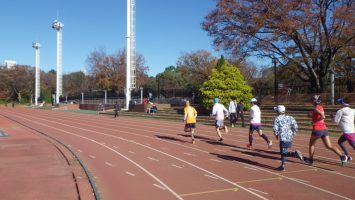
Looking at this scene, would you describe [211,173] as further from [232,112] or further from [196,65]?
[196,65]

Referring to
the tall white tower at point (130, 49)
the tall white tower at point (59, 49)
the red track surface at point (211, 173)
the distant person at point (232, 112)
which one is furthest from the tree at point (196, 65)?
the red track surface at point (211, 173)

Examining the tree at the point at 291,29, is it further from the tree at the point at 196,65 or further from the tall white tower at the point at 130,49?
the tree at the point at 196,65

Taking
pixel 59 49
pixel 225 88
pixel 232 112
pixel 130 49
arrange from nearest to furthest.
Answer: pixel 232 112 < pixel 225 88 < pixel 130 49 < pixel 59 49

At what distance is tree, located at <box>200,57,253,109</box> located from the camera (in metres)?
29.1

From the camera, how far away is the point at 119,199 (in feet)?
23.7

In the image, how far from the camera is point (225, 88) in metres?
29.4

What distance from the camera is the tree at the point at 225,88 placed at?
2914 cm

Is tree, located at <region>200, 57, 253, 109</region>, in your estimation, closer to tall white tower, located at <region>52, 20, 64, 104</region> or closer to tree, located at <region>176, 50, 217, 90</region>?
tree, located at <region>176, 50, 217, 90</region>

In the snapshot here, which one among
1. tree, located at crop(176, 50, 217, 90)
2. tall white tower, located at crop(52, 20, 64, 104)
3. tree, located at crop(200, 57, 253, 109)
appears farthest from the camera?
tall white tower, located at crop(52, 20, 64, 104)

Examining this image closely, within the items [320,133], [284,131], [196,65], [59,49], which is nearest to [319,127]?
[320,133]

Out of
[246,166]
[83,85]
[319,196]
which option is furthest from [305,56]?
[83,85]

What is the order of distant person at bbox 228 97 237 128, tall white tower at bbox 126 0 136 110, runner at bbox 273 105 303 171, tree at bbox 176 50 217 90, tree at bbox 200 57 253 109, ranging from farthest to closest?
tree at bbox 176 50 217 90 < tall white tower at bbox 126 0 136 110 < tree at bbox 200 57 253 109 < distant person at bbox 228 97 237 128 < runner at bbox 273 105 303 171

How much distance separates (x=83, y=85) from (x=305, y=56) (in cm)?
8146

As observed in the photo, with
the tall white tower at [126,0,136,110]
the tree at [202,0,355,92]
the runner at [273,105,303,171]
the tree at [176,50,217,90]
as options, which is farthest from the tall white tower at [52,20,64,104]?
the runner at [273,105,303,171]
